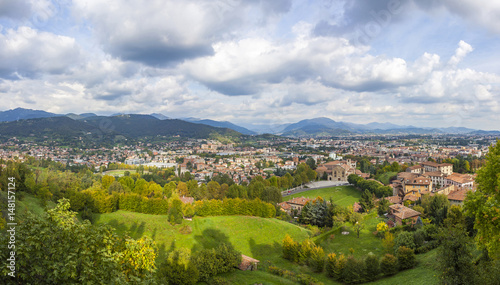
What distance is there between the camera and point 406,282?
68.7ft

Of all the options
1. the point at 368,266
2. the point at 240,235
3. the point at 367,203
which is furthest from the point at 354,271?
the point at 367,203

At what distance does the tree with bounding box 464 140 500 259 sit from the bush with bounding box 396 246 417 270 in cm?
1242

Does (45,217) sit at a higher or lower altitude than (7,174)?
higher

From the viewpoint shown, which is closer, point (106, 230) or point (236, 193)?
point (106, 230)

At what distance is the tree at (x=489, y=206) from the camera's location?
38.9 feet

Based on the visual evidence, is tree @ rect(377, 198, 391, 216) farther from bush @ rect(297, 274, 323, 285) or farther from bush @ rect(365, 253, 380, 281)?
bush @ rect(297, 274, 323, 285)

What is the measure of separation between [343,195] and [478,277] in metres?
54.6

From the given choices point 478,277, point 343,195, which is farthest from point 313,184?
point 478,277

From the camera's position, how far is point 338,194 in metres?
67.1

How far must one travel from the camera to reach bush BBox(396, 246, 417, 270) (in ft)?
79.0

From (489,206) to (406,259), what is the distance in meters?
14.7

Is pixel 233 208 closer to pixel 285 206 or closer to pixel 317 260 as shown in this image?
pixel 285 206

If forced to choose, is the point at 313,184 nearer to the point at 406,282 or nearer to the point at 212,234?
the point at 212,234

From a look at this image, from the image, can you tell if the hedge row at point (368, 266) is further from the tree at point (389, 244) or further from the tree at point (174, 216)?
the tree at point (174, 216)
